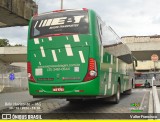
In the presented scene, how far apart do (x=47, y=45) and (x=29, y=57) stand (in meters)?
0.81

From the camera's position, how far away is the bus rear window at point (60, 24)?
11.1m

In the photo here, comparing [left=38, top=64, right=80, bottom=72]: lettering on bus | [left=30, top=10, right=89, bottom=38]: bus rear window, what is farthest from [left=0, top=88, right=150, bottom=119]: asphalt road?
[left=30, top=10, right=89, bottom=38]: bus rear window

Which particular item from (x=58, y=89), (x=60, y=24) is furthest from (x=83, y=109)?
(x=60, y=24)

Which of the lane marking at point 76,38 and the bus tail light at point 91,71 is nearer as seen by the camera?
the bus tail light at point 91,71

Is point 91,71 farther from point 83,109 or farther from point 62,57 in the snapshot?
point 83,109

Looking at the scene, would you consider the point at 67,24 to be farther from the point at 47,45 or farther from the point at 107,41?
the point at 107,41

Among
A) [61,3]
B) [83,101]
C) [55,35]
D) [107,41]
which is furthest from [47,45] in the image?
[61,3]

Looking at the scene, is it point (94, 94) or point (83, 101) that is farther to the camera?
point (83, 101)

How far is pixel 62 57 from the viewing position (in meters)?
11.0

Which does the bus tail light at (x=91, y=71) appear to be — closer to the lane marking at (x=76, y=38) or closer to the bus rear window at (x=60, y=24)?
the lane marking at (x=76, y=38)

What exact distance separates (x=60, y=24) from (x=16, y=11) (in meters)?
4.53

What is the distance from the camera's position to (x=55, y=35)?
36.8ft

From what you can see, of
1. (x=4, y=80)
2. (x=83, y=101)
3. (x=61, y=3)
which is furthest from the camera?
(x=4, y=80)

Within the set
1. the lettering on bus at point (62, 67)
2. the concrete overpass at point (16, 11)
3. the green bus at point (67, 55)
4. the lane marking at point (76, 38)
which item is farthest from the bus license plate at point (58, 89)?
the concrete overpass at point (16, 11)
